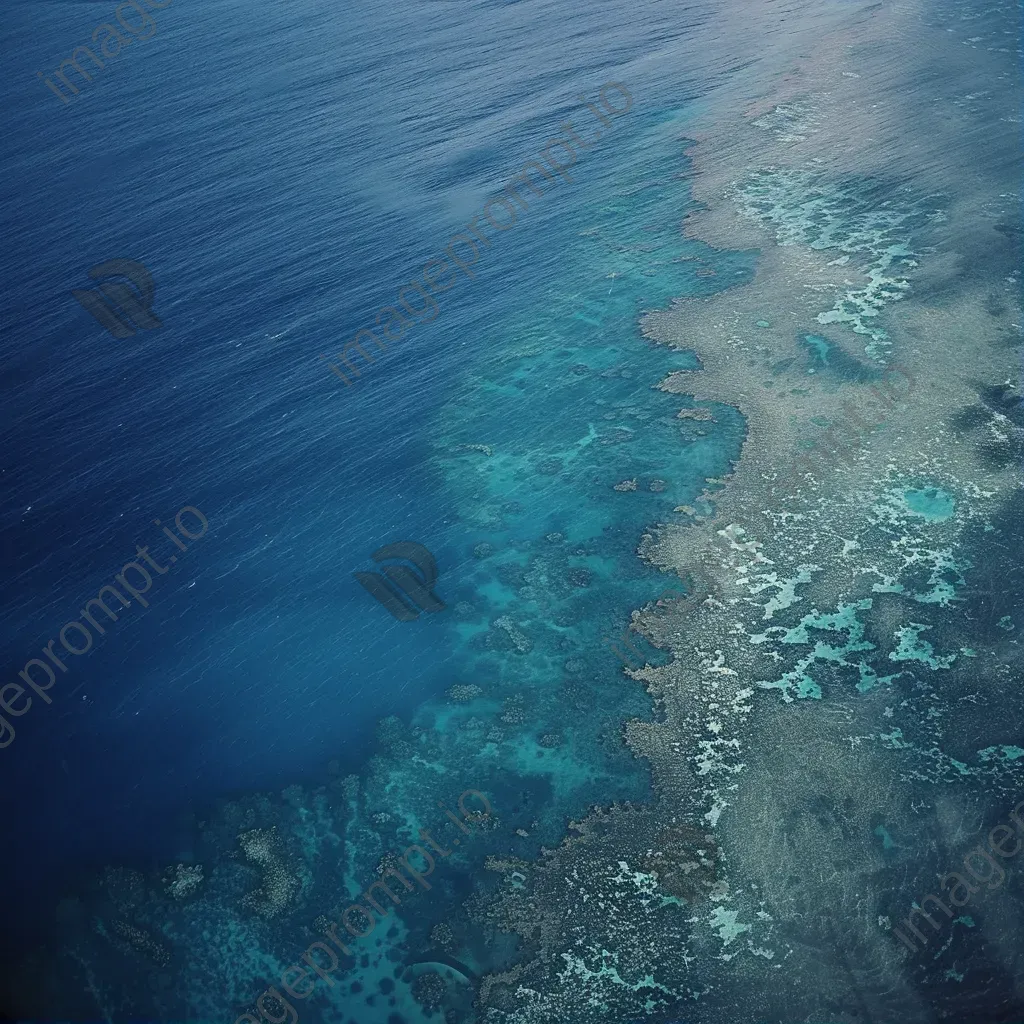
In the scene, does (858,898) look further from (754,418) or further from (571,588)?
(754,418)

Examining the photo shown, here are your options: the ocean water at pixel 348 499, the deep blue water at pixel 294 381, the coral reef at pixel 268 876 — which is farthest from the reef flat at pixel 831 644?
the coral reef at pixel 268 876

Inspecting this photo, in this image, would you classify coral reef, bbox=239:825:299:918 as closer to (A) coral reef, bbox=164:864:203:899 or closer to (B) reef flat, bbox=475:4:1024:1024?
(A) coral reef, bbox=164:864:203:899

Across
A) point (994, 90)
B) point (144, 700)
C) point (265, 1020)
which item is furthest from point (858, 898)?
point (994, 90)

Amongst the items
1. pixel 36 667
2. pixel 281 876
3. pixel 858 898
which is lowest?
pixel 858 898

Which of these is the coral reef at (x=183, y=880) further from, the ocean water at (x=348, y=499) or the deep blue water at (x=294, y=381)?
the deep blue water at (x=294, y=381)

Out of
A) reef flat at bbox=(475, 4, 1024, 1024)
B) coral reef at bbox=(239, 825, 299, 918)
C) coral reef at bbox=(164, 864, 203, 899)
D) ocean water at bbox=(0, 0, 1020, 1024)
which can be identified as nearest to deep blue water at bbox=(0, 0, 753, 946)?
ocean water at bbox=(0, 0, 1020, 1024)
